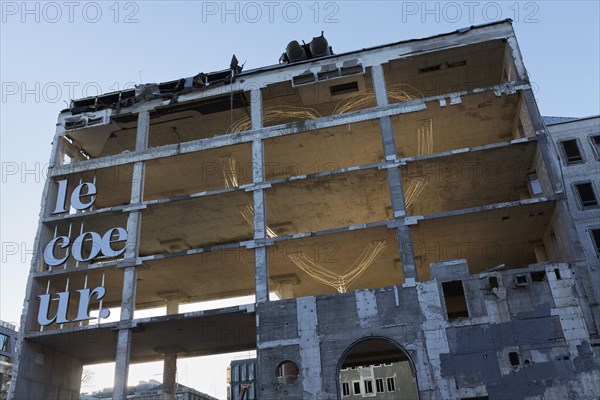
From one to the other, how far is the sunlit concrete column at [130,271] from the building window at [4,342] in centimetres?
4913

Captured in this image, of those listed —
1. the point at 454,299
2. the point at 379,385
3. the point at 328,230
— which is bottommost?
the point at 454,299

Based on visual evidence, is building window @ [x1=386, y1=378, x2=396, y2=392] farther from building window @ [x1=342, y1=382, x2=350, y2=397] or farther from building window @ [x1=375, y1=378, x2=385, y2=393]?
building window @ [x1=342, y1=382, x2=350, y2=397]

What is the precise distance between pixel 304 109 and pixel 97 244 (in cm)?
1425

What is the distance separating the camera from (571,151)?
29766 millimetres

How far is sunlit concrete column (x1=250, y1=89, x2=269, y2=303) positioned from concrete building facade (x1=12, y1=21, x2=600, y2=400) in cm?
9

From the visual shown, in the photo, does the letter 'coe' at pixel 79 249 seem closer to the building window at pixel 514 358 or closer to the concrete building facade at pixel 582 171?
the building window at pixel 514 358

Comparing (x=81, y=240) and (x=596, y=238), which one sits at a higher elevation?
(x=81, y=240)

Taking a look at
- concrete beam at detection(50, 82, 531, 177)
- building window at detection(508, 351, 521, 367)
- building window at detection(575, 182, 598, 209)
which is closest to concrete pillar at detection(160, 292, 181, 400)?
concrete beam at detection(50, 82, 531, 177)

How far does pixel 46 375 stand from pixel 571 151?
3079 centimetres

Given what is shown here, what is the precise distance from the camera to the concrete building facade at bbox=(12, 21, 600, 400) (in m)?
24.3

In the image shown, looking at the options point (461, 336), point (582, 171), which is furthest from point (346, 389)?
point (461, 336)

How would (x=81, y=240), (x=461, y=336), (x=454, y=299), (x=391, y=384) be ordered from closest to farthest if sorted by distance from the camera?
(x=461, y=336), (x=454, y=299), (x=81, y=240), (x=391, y=384)

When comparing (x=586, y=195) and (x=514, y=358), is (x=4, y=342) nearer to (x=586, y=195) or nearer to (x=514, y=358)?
(x=514, y=358)

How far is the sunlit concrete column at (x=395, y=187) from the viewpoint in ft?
86.7
